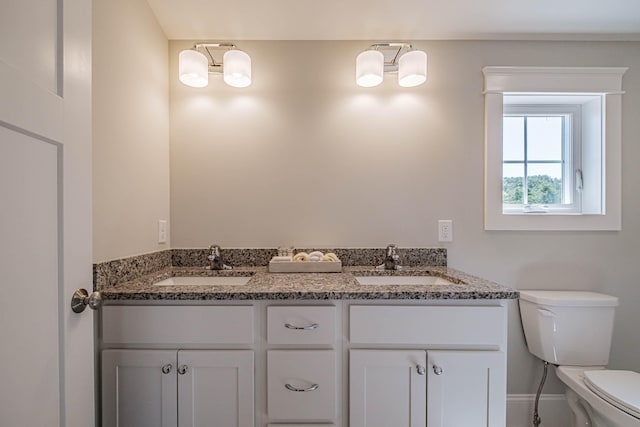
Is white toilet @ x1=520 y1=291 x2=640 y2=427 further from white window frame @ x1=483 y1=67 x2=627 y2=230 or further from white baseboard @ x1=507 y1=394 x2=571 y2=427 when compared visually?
white window frame @ x1=483 y1=67 x2=627 y2=230

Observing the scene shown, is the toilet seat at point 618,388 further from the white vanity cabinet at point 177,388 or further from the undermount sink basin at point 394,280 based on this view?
the white vanity cabinet at point 177,388

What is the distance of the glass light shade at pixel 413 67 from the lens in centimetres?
147

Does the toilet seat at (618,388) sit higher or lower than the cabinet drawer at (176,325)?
lower

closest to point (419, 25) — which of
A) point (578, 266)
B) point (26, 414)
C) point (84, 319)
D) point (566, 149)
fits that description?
point (566, 149)

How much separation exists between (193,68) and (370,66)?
87cm

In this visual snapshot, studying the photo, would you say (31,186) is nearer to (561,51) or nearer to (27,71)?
(27,71)

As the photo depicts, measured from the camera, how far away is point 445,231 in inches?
64.7

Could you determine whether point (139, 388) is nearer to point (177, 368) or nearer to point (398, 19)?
point (177, 368)

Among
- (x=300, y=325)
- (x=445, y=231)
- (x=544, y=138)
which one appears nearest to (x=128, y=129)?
(x=300, y=325)

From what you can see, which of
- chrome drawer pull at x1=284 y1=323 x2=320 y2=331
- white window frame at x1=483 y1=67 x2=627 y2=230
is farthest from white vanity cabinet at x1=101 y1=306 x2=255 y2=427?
white window frame at x1=483 y1=67 x2=627 y2=230

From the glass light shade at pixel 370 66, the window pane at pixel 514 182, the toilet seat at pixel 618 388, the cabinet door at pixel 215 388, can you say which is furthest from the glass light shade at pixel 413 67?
the toilet seat at pixel 618 388

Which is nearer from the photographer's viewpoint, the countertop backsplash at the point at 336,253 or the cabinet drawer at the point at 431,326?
the cabinet drawer at the point at 431,326

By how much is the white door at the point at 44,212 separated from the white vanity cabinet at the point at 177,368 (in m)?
0.31

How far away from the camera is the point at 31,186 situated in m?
0.59
